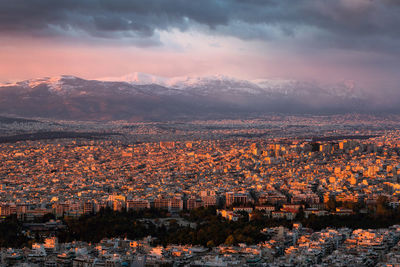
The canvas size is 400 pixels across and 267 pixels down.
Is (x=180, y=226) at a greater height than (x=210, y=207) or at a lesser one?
lesser

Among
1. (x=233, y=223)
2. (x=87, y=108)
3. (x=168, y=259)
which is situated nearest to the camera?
(x=168, y=259)

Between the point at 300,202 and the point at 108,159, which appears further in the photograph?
the point at 108,159

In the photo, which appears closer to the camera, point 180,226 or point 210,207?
point 180,226

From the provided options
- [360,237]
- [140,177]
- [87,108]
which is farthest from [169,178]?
[87,108]

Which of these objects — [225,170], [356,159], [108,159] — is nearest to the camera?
[225,170]

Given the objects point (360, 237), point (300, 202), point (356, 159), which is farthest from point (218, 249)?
point (356, 159)

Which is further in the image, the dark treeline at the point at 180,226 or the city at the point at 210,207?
the dark treeline at the point at 180,226

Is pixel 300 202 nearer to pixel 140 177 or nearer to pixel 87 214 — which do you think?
pixel 87 214

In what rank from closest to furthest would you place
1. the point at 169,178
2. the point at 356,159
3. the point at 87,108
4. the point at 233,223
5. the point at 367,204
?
1. the point at 233,223
2. the point at 367,204
3. the point at 169,178
4. the point at 356,159
5. the point at 87,108

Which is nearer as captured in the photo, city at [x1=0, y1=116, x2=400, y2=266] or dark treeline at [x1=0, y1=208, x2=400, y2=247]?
city at [x1=0, y1=116, x2=400, y2=266]

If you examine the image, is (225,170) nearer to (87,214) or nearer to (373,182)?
(373,182)
